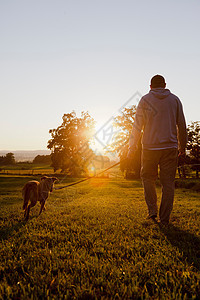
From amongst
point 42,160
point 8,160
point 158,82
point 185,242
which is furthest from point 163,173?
point 42,160

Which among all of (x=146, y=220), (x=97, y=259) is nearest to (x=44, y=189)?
(x=146, y=220)

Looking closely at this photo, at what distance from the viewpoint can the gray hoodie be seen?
4.18 m

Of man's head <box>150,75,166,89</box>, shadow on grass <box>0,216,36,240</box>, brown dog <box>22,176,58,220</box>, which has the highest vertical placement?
man's head <box>150,75,166,89</box>

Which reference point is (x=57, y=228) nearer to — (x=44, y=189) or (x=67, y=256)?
(x=67, y=256)

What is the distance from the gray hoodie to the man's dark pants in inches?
5.7

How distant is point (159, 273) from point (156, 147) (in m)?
2.47

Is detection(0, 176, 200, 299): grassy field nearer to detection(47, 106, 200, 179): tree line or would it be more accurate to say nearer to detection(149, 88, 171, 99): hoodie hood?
detection(149, 88, 171, 99): hoodie hood

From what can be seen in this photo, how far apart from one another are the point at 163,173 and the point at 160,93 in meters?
1.60

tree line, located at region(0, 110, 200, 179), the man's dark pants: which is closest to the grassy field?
the man's dark pants

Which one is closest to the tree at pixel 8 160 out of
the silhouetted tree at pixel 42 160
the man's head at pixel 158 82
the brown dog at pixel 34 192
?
the silhouetted tree at pixel 42 160

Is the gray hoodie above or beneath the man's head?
beneath

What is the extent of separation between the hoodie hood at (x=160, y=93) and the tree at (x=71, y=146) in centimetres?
4029

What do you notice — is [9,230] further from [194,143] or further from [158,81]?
[194,143]

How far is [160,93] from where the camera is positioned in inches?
171
